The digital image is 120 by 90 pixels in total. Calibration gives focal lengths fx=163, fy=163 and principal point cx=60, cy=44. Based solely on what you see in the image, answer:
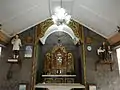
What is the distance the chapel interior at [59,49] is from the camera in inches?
189

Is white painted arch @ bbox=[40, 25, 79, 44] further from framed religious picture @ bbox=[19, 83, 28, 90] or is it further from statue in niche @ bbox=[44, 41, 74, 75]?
framed religious picture @ bbox=[19, 83, 28, 90]

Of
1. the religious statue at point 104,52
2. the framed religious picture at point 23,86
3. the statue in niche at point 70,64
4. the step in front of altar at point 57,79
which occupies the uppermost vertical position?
the religious statue at point 104,52

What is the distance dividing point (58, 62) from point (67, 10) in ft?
6.15

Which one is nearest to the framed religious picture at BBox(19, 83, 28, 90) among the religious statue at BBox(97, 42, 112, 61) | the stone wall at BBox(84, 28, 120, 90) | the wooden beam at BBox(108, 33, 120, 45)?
the stone wall at BBox(84, 28, 120, 90)

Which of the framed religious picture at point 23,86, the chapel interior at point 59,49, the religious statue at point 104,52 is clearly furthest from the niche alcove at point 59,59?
the religious statue at point 104,52

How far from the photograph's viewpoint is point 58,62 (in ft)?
19.1

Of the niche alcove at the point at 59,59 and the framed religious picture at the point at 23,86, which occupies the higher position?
the niche alcove at the point at 59,59

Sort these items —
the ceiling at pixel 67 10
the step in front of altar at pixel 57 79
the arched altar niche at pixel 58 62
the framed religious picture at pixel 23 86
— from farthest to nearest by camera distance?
the arched altar niche at pixel 58 62
the step in front of altar at pixel 57 79
the framed religious picture at pixel 23 86
the ceiling at pixel 67 10

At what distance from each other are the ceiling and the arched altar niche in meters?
1.21

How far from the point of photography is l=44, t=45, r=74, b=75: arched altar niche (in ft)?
18.8

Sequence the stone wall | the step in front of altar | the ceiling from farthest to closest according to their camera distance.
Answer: the step in front of altar, the stone wall, the ceiling

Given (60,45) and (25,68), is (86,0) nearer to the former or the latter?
(60,45)

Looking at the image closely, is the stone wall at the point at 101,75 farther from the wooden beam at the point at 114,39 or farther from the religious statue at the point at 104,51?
the wooden beam at the point at 114,39

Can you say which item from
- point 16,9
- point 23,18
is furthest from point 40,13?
point 16,9
